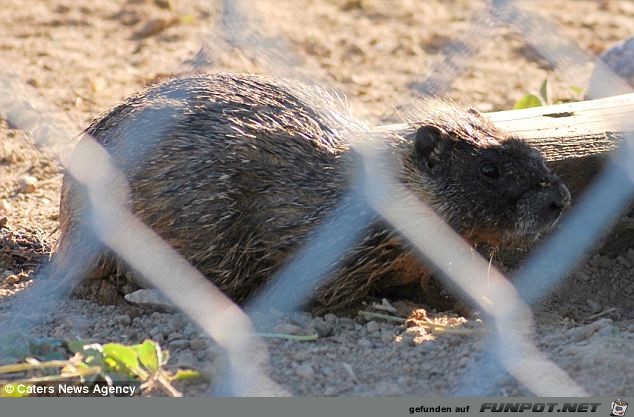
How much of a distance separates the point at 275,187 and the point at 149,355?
142 centimetres

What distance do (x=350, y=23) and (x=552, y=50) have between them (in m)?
1.74

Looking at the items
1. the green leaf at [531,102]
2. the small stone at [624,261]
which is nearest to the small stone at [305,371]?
the small stone at [624,261]

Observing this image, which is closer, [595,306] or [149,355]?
[149,355]

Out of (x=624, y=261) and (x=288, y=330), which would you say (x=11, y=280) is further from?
(x=624, y=261)

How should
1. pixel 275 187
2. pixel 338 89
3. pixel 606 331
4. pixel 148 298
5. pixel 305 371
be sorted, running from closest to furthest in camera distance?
1. pixel 305 371
2. pixel 606 331
3. pixel 148 298
4. pixel 275 187
5. pixel 338 89

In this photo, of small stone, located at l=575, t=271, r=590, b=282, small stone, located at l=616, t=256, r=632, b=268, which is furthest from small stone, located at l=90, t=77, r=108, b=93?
small stone, located at l=616, t=256, r=632, b=268

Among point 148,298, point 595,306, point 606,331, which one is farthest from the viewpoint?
point 595,306

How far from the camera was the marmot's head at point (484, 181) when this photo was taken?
16.6 ft

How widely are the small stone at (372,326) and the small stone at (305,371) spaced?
0.63 metres

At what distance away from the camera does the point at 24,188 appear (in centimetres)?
632

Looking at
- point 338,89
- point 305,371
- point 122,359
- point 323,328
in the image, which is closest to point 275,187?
point 323,328

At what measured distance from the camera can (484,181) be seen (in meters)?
5.12

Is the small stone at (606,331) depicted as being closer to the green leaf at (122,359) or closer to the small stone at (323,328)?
the small stone at (323,328)

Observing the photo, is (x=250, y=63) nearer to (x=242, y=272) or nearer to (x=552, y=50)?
(x=552, y=50)
